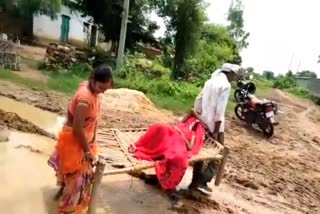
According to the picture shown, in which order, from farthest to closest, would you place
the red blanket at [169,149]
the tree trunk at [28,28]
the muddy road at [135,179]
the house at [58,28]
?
the tree trunk at [28,28], the house at [58,28], the muddy road at [135,179], the red blanket at [169,149]

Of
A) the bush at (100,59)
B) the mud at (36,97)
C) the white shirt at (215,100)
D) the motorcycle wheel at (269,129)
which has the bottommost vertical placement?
the motorcycle wheel at (269,129)

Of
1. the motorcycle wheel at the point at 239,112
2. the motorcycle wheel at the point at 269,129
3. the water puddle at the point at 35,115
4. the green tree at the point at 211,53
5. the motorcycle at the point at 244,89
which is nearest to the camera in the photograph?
the water puddle at the point at 35,115

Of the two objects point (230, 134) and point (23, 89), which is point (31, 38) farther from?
point (230, 134)

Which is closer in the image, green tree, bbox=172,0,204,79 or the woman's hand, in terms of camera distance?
the woman's hand

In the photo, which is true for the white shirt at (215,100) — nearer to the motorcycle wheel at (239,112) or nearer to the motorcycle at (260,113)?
the motorcycle at (260,113)

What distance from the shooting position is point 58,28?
26.2 metres

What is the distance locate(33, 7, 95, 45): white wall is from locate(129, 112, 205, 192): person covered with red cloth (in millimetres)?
21249

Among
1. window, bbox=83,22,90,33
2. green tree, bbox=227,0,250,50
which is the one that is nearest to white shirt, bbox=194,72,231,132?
window, bbox=83,22,90,33

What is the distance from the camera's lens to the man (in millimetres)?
4516

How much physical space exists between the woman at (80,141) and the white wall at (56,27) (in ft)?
72.9

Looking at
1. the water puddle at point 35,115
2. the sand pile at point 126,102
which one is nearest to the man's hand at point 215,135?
the water puddle at point 35,115

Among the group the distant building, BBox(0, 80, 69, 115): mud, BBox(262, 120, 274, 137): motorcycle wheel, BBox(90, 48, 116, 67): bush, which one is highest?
BBox(90, 48, 116, 67): bush

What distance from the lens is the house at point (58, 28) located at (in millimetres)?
23312

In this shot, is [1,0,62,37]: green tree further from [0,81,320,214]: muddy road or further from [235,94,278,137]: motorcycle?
[235,94,278,137]: motorcycle
